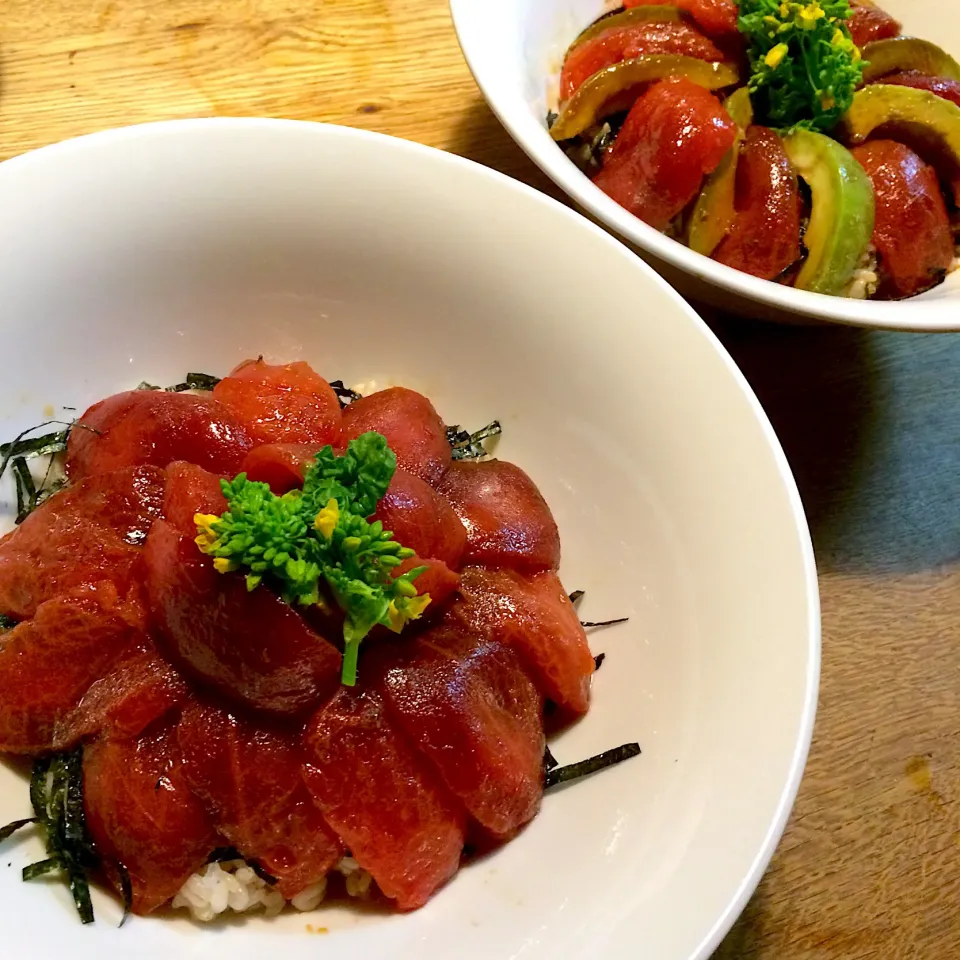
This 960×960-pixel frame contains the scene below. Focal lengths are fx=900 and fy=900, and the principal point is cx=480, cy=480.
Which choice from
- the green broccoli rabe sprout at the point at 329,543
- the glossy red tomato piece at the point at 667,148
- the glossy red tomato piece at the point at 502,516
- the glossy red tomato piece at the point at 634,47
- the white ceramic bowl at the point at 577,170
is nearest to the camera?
the green broccoli rabe sprout at the point at 329,543

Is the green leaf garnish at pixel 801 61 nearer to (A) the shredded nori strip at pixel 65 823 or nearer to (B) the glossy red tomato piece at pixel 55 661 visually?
(B) the glossy red tomato piece at pixel 55 661

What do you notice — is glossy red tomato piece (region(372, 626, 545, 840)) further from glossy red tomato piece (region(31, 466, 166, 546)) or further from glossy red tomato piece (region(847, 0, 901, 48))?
glossy red tomato piece (region(847, 0, 901, 48))

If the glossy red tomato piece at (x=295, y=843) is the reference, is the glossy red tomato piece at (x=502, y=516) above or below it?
above

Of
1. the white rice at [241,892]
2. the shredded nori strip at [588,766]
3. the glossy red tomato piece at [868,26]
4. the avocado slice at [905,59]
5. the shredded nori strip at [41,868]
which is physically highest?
the glossy red tomato piece at [868,26]

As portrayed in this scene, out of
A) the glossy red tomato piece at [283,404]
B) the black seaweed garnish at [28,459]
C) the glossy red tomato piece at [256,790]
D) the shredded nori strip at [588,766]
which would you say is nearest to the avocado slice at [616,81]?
the glossy red tomato piece at [283,404]

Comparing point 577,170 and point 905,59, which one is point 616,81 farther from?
point 905,59

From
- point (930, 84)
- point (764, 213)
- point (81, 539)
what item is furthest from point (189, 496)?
point (930, 84)
